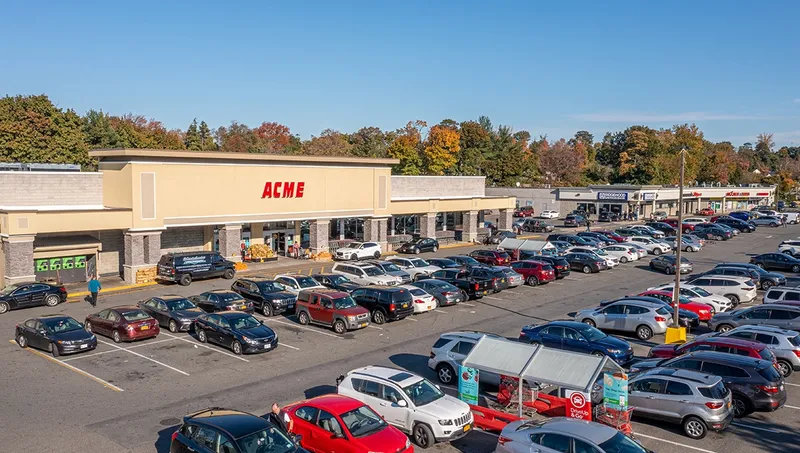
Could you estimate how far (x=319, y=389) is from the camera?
19.3 metres

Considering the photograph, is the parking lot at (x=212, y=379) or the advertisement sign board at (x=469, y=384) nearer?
the parking lot at (x=212, y=379)

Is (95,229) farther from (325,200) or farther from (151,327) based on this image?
(325,200)

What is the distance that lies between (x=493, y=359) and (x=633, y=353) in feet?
33.2

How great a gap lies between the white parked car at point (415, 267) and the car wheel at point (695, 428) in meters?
22.8

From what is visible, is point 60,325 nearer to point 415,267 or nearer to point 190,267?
point 190,267

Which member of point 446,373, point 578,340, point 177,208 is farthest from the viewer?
point 177,208

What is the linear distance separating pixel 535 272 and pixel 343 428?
26578mm

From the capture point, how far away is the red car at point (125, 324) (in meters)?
24.8

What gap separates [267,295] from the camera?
30.4m

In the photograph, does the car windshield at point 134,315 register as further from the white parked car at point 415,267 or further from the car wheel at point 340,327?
the white parked car at point 415,267

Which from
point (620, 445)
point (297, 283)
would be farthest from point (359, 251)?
point (620, 445)

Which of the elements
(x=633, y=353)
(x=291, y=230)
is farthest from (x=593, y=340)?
(x=291, y=230)

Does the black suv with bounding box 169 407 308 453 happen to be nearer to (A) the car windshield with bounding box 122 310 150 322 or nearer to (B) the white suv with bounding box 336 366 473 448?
(B) the white suv with bounding box 336 366 473 448

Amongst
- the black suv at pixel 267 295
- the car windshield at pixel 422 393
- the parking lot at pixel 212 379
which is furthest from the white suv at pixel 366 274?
the car windshield at pixel 422 393
